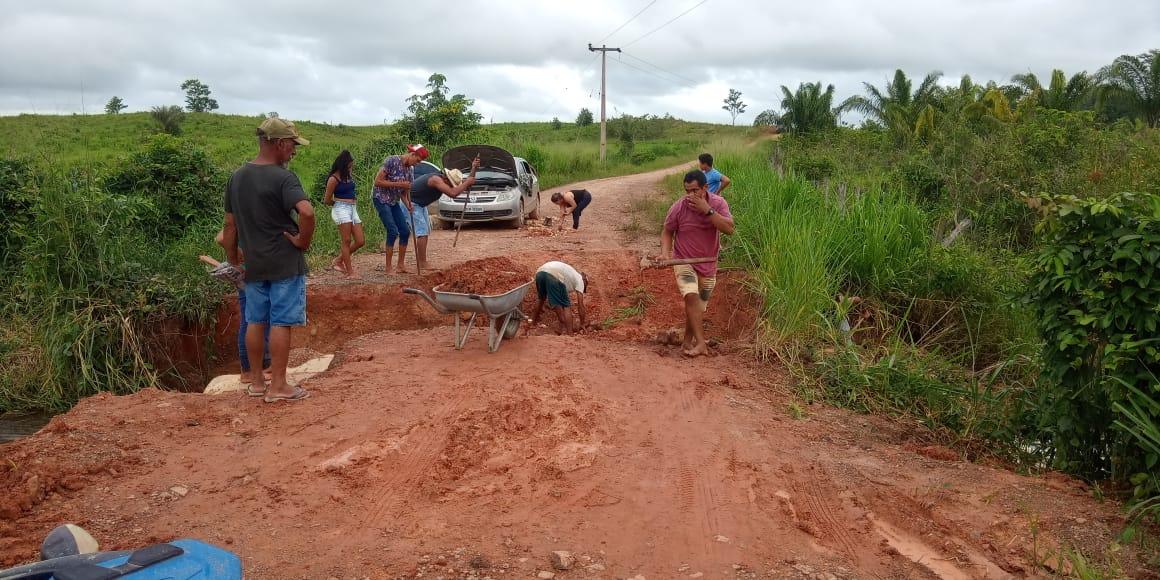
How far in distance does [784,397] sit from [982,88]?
21858mm

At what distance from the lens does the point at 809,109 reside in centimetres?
2992

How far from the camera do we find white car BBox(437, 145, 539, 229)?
14.3m

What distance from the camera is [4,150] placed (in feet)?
32.4

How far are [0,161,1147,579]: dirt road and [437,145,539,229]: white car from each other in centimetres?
794

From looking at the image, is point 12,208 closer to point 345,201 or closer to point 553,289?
point 345,201

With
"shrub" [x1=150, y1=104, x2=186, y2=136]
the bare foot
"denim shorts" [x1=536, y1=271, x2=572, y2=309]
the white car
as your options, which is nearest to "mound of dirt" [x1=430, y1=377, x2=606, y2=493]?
the bare foot

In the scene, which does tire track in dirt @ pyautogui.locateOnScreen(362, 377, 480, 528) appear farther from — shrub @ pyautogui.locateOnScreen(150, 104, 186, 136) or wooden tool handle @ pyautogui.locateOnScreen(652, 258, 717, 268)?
shrub @ pyautogui.locateOnScreen(150, 104, 186, 136)

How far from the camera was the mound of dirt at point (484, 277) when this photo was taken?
9.32 m

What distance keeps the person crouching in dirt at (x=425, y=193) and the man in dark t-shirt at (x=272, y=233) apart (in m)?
3.10

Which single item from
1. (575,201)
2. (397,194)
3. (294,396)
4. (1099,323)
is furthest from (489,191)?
(1099,323)

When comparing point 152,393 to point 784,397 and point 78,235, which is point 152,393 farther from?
point 784,397

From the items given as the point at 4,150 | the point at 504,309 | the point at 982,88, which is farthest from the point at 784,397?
the point at 982,88

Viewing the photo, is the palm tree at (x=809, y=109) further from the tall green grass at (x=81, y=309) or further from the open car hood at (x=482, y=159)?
the tall green grass at (x=81, y=309)

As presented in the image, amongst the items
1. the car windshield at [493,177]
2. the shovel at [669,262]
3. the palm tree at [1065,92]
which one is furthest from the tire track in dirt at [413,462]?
the palm tree at [1065,92]
